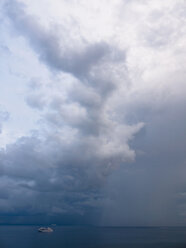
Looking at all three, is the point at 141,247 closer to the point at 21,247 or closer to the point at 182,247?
the point at 182,247

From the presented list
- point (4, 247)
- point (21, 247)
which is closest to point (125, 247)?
point (21, 247)

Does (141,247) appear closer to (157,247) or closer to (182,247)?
(157,247)

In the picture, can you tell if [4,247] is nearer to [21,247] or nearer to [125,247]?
[21,247]

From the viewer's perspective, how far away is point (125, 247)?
18038 centimetres

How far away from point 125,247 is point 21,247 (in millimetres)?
75469

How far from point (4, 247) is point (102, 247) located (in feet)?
235

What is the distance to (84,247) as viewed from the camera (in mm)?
173875

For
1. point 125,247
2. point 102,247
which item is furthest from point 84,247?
point 125,247

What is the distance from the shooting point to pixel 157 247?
18212 centimetres

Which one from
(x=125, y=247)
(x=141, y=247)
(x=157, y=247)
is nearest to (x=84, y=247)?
(x=125, y=247)

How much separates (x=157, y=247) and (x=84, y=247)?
179 feet

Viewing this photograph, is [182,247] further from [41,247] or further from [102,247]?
[41,247]

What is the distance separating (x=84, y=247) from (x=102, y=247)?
13.0 m

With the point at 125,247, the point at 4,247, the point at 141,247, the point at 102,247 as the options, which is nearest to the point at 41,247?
the point at 4,247
